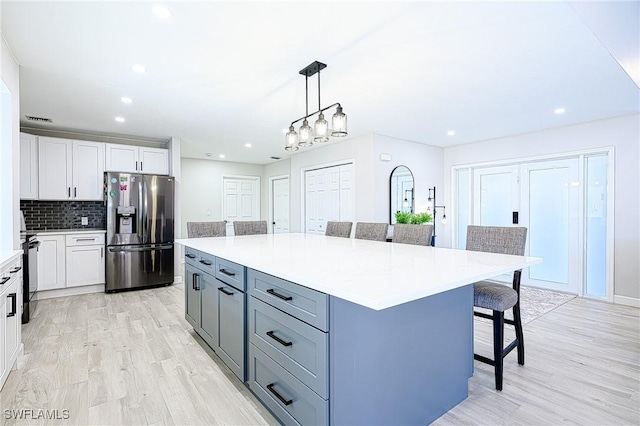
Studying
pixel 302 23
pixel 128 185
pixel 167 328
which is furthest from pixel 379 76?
pixel 128 185

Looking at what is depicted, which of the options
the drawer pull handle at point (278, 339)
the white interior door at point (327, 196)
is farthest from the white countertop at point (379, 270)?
the white interior door at point (327, 196)

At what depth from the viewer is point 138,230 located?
188 inches

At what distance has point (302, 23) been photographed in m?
2.06

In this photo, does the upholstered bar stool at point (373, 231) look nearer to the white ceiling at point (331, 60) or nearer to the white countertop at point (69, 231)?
the white ceiling at point (331, 60)

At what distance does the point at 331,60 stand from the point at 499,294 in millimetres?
2132

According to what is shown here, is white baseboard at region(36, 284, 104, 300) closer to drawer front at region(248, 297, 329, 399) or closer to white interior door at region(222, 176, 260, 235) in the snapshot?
white interior door at region(222, 176, 260, 235)

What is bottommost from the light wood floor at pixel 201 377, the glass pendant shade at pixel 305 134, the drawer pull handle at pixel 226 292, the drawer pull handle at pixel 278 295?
the light wood floor at pixel 201 377

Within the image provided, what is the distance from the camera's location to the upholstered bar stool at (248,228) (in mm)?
4047

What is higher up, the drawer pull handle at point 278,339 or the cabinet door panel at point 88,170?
the cabinet door panel at point 88,170

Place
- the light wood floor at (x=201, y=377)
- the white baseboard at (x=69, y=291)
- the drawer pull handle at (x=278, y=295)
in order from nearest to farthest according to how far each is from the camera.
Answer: the drawer pull handle at (x=278, y=295)
the light wood floor at (x=201, y=377)
the white baseboard at (x=69, y=291)

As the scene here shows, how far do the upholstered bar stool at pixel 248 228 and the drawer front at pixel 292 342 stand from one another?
2.24 meters

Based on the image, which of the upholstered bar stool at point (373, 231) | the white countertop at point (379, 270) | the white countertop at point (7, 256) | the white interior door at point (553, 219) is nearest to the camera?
the white countertop at point (379, 270)

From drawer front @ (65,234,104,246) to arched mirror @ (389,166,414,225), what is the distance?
177 inches

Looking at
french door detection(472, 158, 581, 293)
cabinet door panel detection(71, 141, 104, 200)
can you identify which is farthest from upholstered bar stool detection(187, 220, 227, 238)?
french door detection(472, 158, 581, 293)
